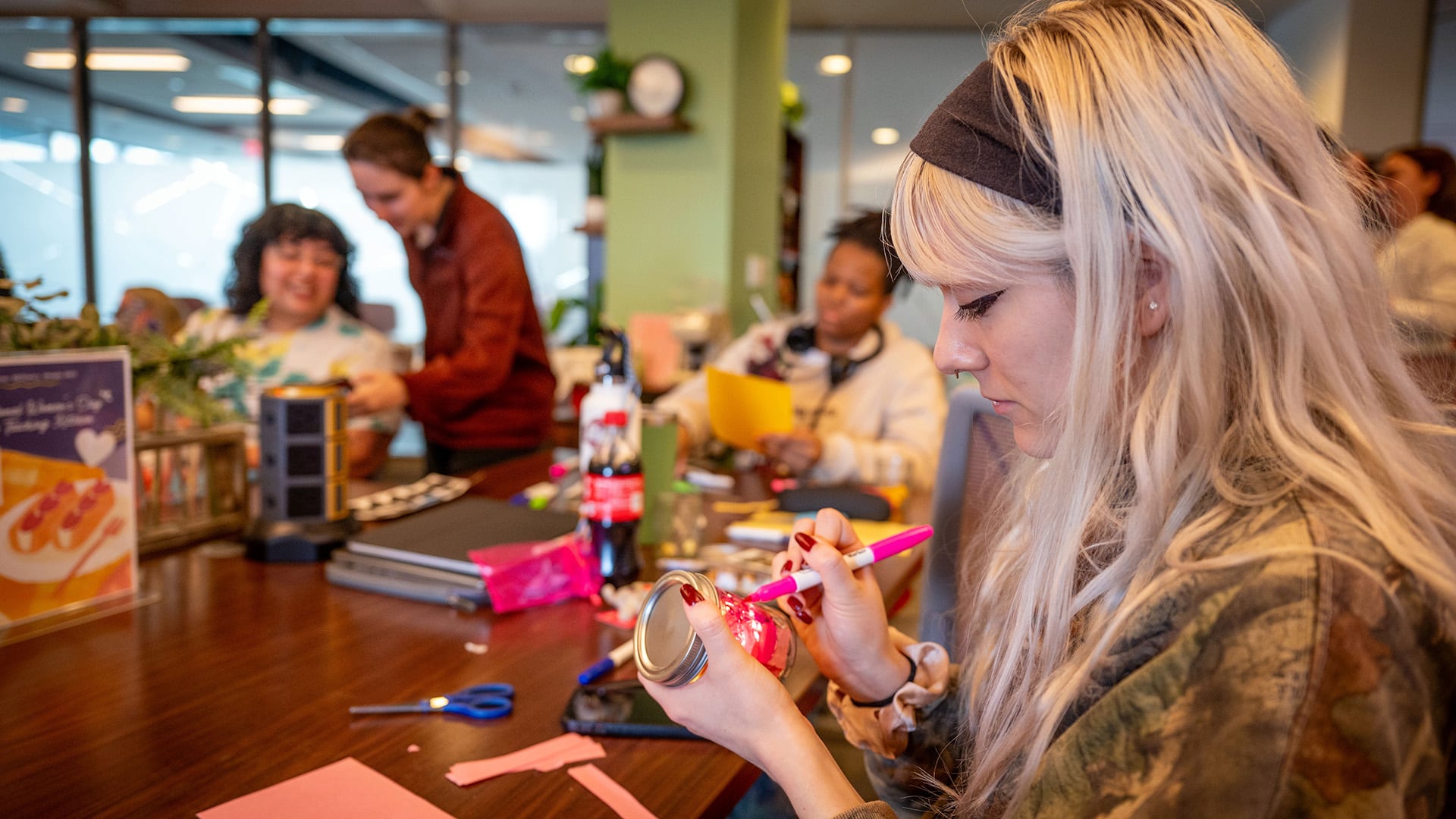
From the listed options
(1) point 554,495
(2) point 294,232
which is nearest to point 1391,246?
(1) point 554,495

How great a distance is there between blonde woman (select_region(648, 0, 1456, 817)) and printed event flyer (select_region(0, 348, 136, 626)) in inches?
31.9

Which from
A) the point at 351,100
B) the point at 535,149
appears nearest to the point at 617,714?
the point at 535,149

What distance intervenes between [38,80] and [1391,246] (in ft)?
24.8

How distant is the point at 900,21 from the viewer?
5922 millimetres

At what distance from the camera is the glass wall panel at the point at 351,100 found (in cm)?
616

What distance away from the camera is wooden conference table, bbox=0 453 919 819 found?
74 centimetres

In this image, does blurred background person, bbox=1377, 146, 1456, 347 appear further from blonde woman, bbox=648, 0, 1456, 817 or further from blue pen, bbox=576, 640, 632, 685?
blue pen, bbox=576, 640, 632, 685

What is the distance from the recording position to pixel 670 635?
2.65 feet

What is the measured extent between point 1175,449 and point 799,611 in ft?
1.34

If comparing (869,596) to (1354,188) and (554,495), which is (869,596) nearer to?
(1354,188)

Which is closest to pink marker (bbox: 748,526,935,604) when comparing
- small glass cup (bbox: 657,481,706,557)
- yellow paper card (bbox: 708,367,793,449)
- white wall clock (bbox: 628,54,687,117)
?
small glass cup (bbox: 657,481,706,557)

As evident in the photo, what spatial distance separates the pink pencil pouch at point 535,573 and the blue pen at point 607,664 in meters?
0.18

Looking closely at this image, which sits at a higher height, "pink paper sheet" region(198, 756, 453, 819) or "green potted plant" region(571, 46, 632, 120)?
"green potted plant" region(571, 46, 632, 120)

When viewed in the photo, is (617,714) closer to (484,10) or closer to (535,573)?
(535,573)
